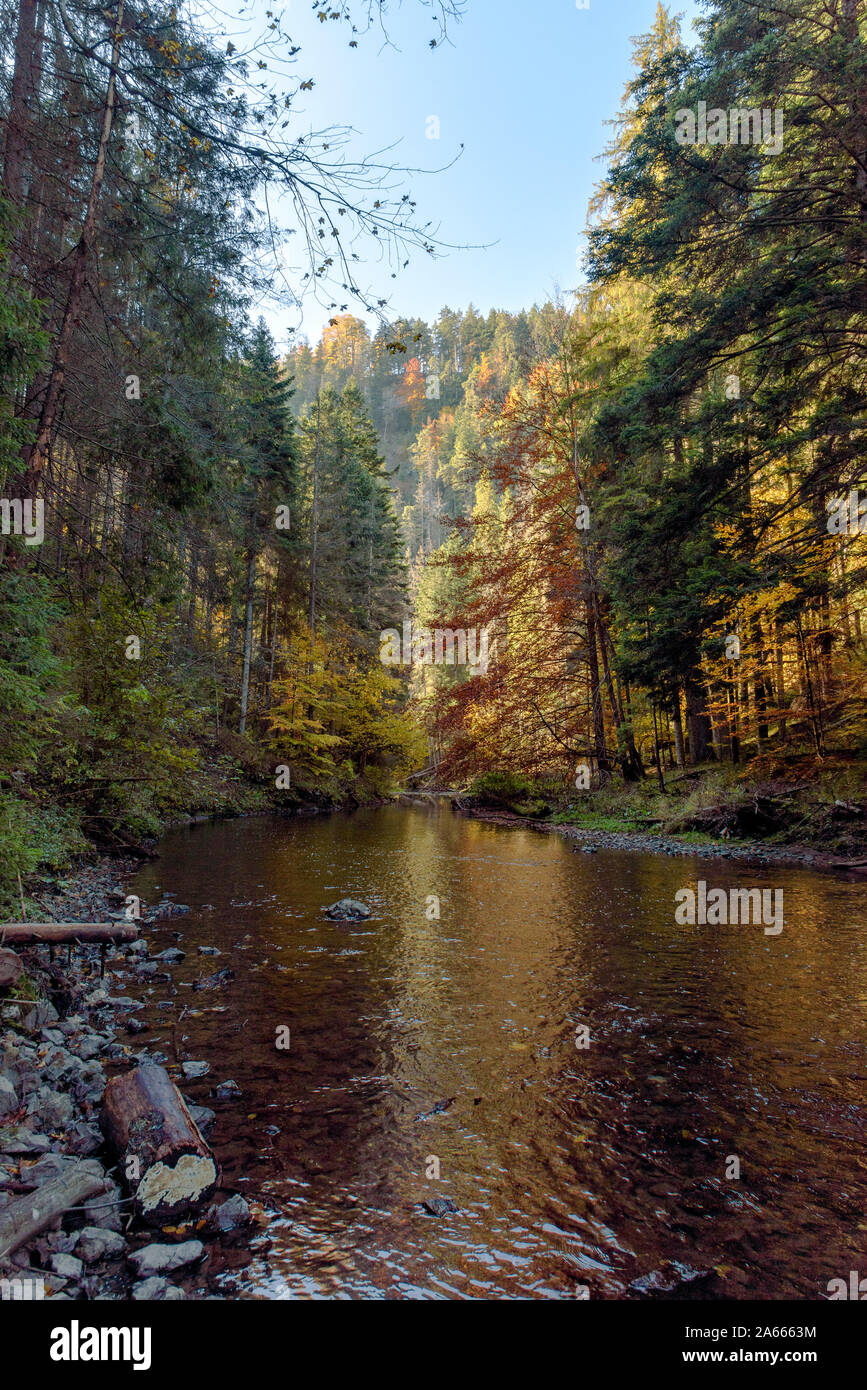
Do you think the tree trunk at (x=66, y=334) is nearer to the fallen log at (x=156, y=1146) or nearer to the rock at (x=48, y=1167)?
the fallen log at (x=156, y=1146)

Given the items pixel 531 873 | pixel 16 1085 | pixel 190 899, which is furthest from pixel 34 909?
pixel 531 873

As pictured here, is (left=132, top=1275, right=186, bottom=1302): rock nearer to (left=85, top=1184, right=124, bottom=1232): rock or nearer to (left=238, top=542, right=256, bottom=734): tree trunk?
(left=85, top=1184, right=124, bottom=1232): rock

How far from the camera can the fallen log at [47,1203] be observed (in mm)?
2363

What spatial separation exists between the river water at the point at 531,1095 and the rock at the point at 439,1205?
32 mm

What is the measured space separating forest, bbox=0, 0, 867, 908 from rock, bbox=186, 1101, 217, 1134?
2478 millimetres

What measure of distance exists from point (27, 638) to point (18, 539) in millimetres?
780

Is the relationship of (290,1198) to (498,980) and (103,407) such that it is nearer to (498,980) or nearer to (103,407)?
(498,980)

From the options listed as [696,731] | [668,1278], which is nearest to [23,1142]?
[668,1278]

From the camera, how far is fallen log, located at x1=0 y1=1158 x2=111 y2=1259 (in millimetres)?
2363

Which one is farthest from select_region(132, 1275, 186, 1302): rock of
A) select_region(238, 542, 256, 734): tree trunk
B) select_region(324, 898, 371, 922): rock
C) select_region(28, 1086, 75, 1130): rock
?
select_region(238, 542, 256, 734): tree trunk

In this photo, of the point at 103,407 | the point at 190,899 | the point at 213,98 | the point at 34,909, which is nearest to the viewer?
the point at 213,98

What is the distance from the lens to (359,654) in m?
30.5

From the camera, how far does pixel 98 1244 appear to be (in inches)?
97.4

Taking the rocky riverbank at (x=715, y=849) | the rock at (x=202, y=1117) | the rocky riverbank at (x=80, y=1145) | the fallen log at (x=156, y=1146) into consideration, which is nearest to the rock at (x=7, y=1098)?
the rocky riverbank at (x=80, y=1145)
